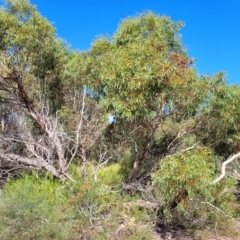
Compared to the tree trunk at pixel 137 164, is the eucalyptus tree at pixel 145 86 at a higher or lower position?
higher

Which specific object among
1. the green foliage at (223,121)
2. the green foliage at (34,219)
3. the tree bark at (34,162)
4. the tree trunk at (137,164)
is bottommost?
the green foliage at (34,219)

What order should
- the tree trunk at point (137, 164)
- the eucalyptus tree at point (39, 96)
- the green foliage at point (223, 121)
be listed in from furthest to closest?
the tree trunk at point (137, 164) → the eucalyptus tree at point (39, 96) → the green foliage at point (223, 121)

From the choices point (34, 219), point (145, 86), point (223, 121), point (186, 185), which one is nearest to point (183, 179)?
point (186, 185)

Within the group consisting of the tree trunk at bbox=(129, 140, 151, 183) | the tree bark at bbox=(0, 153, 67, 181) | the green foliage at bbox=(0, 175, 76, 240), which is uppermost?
the tree trunk at bbox=(129, 140, 151, 183)

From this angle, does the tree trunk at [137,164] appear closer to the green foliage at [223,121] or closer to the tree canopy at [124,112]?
the tree canopy at [124,112]

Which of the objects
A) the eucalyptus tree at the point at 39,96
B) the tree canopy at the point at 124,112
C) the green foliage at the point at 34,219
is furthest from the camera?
the eucalyptus tree at the point at 39,96

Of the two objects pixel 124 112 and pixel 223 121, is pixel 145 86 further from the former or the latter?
pixel 223 121

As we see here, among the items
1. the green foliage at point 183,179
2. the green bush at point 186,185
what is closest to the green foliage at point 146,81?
the green bush at point 186,185

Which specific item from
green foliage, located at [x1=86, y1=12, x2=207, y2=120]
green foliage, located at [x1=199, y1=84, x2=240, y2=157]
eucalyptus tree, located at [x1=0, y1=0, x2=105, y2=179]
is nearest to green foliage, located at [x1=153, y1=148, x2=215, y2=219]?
green foliage, located at [x1=86, y1=12, x2=207, y2=120]

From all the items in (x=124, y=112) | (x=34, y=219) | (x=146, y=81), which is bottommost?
(x=34, y=219)

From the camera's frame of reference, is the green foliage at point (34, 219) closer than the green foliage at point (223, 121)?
Yes

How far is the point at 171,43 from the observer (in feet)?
34.0

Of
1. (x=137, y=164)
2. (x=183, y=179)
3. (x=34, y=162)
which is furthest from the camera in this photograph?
(x=137, y=164)

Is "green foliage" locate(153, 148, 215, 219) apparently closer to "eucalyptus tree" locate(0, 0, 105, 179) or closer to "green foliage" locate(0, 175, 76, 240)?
"green foliage" locate(0, 175, 76, 240)
